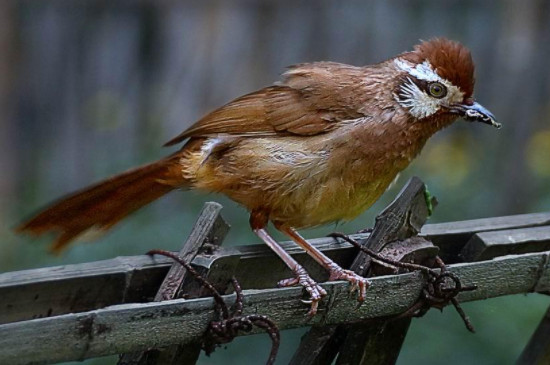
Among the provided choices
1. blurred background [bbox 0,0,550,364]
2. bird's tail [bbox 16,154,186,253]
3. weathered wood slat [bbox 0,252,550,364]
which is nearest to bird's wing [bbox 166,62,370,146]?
bird's tail [bbox 16,154,186,253]

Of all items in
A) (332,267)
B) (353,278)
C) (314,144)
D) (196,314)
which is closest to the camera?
(196,314)

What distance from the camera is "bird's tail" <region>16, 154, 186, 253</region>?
4172mm

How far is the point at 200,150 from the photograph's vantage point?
4.64 metres

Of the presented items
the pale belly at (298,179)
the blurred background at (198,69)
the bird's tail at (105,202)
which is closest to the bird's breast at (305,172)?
the pale belly at (298,179)

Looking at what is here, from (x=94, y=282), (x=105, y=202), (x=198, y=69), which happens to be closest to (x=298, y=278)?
(x=94, y=282)

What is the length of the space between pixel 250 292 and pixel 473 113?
1.64m

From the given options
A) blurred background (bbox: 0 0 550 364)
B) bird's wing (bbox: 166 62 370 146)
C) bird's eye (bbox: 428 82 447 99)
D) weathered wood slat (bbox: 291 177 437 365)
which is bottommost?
blurred background (bbox: 0 0 550 364)

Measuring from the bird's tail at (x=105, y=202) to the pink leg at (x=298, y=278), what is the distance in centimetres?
47

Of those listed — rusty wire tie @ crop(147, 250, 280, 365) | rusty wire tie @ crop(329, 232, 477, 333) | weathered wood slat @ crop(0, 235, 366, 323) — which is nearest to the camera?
rusty wire tie @ crop(147, 250, 280, 365)

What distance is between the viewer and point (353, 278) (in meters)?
3.71

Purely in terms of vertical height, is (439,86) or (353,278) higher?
(439,86)

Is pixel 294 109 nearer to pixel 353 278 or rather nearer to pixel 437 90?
pixel 437 90

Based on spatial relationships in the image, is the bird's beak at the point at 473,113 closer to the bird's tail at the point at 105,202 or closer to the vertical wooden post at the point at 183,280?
the bird's tail at the point at 105,202

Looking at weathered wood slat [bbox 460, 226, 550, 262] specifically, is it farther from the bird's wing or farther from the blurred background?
the blurred background
